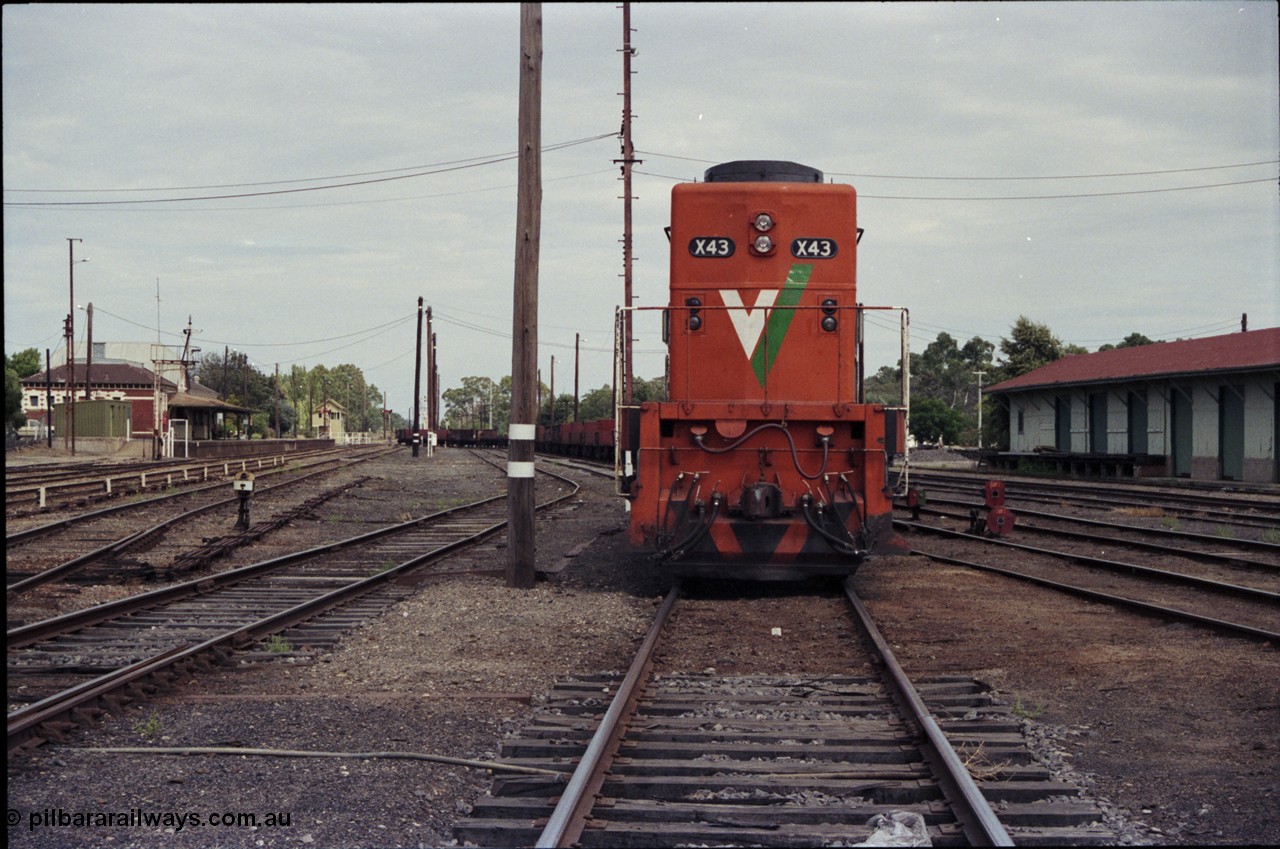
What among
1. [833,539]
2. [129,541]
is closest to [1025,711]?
[833,539]

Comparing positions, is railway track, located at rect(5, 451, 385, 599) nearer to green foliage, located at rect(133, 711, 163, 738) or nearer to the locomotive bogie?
green foliage, located at rect(133, 711, 163, 738)

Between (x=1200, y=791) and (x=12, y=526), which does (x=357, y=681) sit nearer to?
(x=1200, y=791)

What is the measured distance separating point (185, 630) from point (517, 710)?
346cm

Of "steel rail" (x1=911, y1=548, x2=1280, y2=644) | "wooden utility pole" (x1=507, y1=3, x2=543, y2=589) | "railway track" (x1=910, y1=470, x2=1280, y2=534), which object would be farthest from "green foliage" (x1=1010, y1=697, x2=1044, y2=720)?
"railway track" (x1=910, y1=470, x2=1280, y2=534)

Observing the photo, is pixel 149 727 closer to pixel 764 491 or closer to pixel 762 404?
pixel 764 491

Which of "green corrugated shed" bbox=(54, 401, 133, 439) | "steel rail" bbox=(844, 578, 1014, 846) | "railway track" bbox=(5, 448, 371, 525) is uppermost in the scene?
"green corrugated shed" bbox=(54, 401, 133, 439)

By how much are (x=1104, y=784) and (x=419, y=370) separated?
55.5 meters

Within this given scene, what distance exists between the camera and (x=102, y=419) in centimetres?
5050

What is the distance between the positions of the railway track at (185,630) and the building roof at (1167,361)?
25525 mm

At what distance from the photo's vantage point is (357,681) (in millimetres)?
6422

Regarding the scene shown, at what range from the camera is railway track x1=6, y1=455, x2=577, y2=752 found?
5711 millimetres

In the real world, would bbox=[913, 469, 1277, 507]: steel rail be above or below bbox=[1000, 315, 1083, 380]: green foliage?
below

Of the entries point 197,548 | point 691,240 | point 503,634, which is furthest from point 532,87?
point 197,548

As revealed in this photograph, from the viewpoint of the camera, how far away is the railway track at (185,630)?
5711mm
